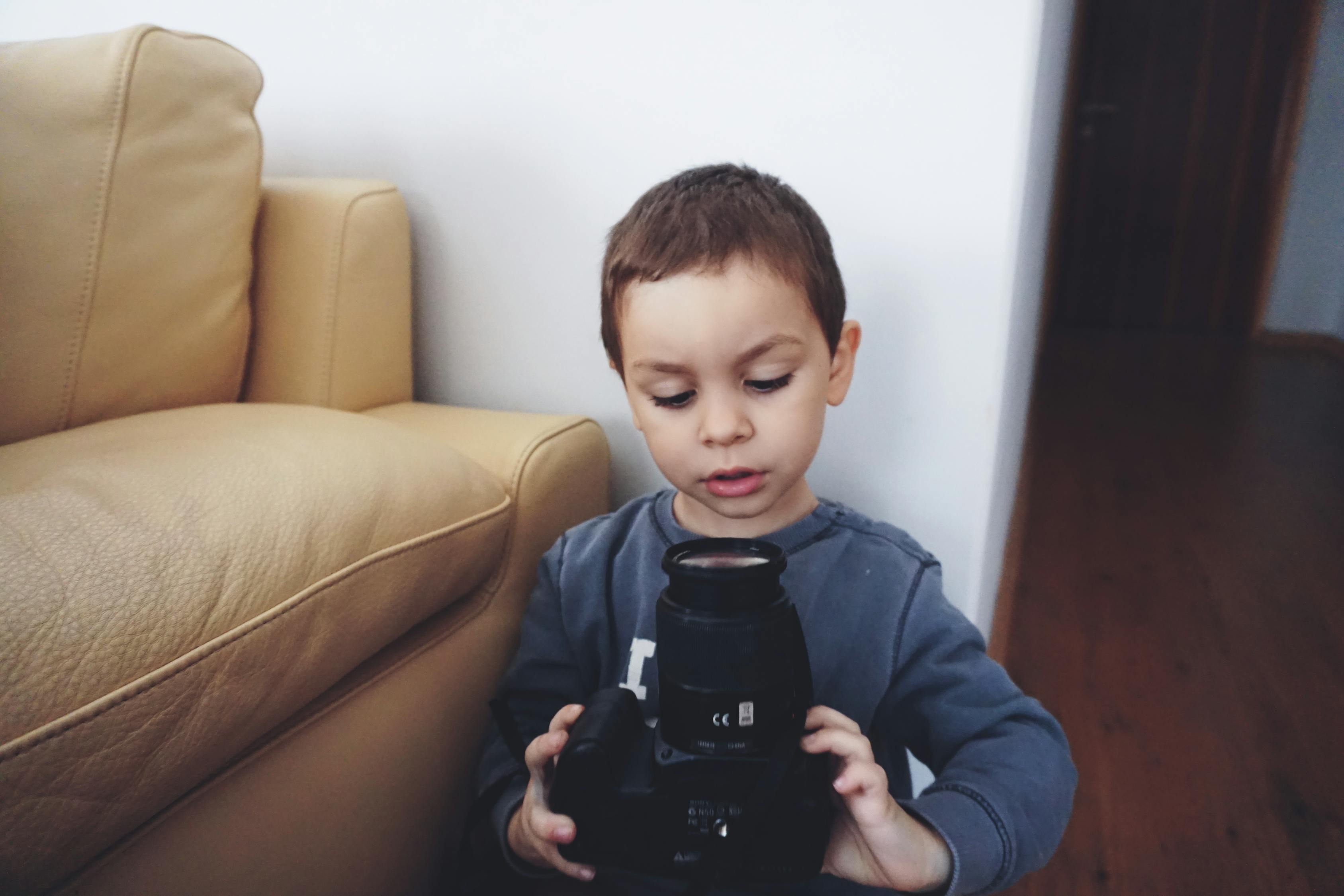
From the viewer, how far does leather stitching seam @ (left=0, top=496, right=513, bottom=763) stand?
1.32 ft

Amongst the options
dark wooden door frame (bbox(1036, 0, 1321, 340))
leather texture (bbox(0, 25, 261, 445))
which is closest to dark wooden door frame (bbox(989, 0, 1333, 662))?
dark wooden door frame (bbox(1036, 0, 1321, 340))

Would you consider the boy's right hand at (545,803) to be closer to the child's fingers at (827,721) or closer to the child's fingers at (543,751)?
the child's fingers at (543,751)

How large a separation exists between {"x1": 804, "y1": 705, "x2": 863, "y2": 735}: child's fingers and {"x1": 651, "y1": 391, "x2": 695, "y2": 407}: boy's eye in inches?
8.9

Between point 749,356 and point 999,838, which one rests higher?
point 749,356

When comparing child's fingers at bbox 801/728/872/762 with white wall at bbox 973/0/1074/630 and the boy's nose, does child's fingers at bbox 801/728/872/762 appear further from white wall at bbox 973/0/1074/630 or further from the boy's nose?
Result: white wall at bbox 973/0/1074/630

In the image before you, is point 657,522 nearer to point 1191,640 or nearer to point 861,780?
point 861,780

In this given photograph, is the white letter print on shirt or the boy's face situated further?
the white letter print on shirt

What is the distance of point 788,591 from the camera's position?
2.03ft

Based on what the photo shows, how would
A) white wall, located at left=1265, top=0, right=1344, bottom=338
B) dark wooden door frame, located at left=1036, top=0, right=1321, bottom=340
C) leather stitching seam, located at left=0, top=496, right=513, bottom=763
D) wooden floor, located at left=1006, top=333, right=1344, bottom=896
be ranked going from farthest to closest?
white wall, located at left=1265, top=0, right=1344, bottom=338
dark wooden door frame, located at left=1036, top=0, right=1321, bottom=340
wooden floor, located at left=1006, top=333, right=1344, bottom=896
leather stitching seam, located at left=0, top=496, right=513, bottom=763

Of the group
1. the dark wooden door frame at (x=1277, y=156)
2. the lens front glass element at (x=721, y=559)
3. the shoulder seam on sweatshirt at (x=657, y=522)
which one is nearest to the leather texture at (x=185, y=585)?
the shoulder seam on sweatshirt at (x=657, y=522)

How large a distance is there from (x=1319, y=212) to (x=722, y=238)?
4683 millimetres

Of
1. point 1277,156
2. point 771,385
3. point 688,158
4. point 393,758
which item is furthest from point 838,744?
point 1277,156

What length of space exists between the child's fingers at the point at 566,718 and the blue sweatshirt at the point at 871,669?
10 cm

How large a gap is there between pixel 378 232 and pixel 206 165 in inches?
6.4
